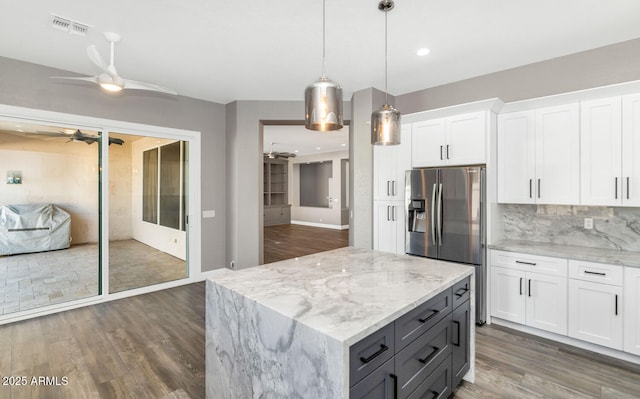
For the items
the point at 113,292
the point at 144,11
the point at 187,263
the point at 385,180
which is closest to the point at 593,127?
the point at 385,180

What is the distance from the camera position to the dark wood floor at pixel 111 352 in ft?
7.47

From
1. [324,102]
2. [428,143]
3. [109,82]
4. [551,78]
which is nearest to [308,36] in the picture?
[324,102]

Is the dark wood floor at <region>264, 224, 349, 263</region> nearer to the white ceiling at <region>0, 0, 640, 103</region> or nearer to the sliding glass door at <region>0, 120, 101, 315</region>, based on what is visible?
the sliding glass door at <region>0, 120, 101, 315</region>

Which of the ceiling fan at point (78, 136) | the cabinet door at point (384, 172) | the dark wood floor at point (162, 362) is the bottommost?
the dark wood floor at point (162, 362)

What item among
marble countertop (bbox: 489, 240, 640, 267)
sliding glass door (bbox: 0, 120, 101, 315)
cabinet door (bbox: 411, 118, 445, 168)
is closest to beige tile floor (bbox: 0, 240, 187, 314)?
sliding glass door (bbox: 0, 120, 101, 315)

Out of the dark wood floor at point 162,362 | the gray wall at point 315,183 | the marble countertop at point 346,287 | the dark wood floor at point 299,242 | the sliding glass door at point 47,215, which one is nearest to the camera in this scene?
the marble countertop at point 346,287

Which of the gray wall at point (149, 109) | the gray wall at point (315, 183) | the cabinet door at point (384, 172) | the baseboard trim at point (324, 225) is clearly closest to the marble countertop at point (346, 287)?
the cabinet door at point (384, 172)

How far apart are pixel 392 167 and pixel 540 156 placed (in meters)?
1.61

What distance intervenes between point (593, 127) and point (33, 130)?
19.6ft

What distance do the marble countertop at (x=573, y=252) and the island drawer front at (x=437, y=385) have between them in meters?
1.76

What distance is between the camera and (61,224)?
385 centimetres

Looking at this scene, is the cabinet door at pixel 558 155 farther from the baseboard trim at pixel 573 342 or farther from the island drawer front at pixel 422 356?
the island drawer front at pixel 422 356

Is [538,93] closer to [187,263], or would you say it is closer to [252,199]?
[252,199]

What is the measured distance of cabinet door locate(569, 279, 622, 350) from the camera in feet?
8.64
